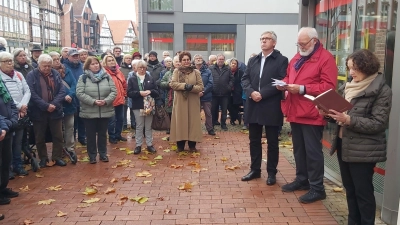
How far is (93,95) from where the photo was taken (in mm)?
7012

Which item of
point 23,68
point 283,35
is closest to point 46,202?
point 23,68

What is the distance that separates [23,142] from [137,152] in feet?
6.71

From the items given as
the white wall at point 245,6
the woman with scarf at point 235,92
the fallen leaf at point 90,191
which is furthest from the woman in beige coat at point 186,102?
the white wall at point 245,6

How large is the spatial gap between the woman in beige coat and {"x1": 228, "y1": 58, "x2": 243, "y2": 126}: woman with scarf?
3.31 metres

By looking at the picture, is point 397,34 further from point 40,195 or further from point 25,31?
point 25,31

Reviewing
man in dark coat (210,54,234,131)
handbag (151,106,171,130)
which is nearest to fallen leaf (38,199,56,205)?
handbag (151,106,171,130)

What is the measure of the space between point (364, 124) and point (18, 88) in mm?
4966

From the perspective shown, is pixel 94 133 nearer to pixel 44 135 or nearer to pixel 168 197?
pixel 44 135

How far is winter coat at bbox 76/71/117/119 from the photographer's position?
696cm

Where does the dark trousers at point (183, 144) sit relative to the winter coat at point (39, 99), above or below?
below

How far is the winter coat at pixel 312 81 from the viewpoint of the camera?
15.8 feet

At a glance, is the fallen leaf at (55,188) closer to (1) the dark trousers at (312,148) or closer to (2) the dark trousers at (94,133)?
(2) the dark trousers at (94,133)

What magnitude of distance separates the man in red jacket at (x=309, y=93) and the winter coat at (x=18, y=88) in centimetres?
389

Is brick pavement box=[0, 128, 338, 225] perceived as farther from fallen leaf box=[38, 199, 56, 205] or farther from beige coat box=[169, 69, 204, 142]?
beige coat box=[169, 69, 204, 142]
